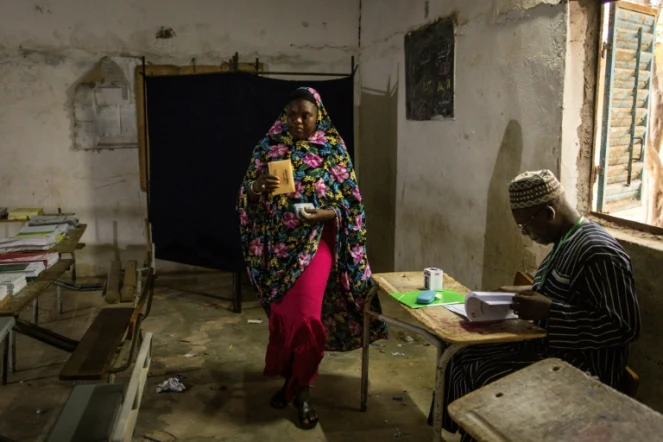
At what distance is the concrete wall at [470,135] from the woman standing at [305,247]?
92 centimetres

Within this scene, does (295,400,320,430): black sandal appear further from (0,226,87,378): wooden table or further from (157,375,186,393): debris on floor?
(0,226,87,378): wooden table

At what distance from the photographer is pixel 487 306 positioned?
2168mm

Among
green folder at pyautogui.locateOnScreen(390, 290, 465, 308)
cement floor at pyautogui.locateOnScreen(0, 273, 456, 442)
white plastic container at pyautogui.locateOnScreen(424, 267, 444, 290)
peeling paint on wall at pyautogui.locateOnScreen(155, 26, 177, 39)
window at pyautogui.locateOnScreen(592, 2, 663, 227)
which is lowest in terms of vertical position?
cement floor at pyautogui.locateOnScreen(0, 273, 456, 442)

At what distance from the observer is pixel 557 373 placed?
5.27 feet

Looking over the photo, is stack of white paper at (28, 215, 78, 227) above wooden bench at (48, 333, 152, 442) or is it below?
above

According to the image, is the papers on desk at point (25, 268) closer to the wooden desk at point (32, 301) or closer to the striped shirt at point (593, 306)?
the wooden desk at point (32, 301)

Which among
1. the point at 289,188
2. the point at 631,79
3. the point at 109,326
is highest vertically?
the point at 631,79

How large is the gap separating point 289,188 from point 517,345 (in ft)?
4.25

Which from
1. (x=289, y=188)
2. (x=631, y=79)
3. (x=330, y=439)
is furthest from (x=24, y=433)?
(x=631, y=79)

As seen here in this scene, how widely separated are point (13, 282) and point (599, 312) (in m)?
2.44

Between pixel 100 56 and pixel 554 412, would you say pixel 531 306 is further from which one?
pixel 100 56

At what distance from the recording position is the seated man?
2.01 meters

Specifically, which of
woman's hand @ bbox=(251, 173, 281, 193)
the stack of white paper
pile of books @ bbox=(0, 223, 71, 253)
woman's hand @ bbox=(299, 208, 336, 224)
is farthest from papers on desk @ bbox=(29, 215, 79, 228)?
woman's hand @ bbox=(299, 208, 336, 224)

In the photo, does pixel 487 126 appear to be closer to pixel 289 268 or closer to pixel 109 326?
pixel 289 268
